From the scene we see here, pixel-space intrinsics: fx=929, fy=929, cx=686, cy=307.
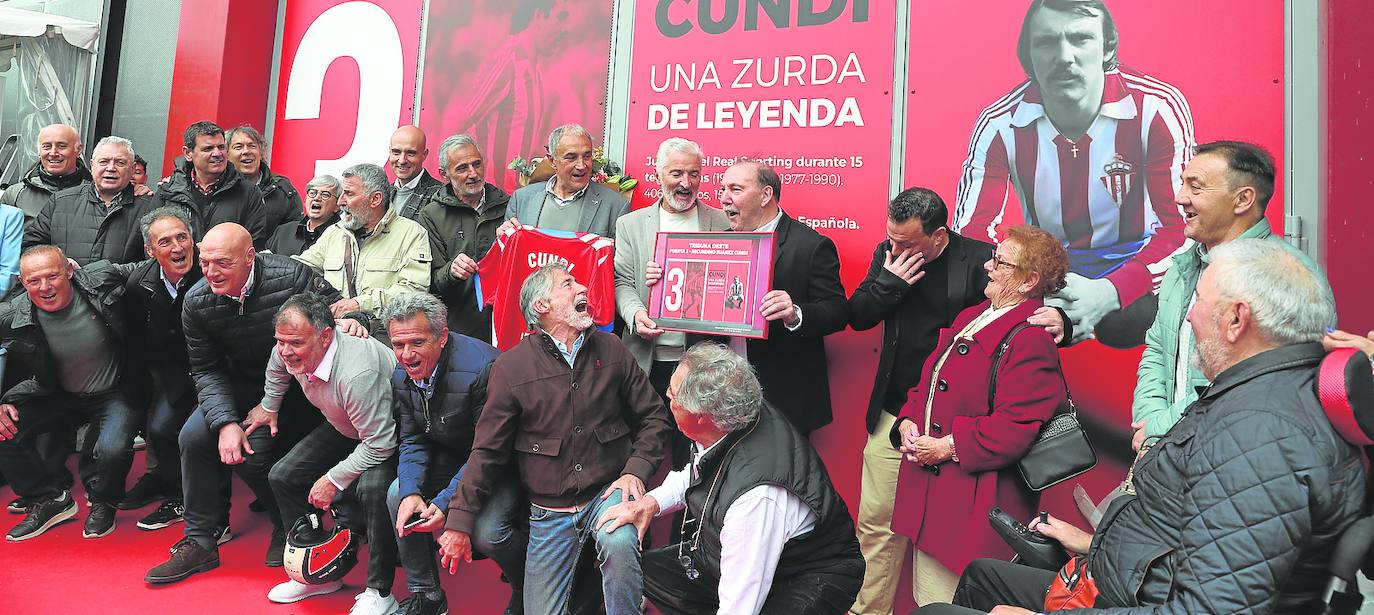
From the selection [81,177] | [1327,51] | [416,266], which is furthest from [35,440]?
[1327,51]

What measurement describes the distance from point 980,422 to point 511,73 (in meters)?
4.09

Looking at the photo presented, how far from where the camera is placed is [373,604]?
12.9ft

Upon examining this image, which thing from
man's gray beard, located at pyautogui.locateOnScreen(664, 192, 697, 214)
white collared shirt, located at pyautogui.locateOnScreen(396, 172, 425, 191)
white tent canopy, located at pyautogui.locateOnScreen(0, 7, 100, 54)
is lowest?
man's gray beard, located at pyautogui.locateOnScreen(664, 192, 697, 214)

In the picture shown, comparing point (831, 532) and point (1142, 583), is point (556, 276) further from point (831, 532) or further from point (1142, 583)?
point (1142, 583)

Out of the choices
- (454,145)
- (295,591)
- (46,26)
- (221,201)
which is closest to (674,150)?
(454,145)

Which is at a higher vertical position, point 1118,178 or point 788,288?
point 1118,178

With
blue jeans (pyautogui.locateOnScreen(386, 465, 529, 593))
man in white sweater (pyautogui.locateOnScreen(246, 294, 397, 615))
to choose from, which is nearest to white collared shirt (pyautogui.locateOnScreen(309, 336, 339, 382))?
man in white sweater (pyautogui.locateOnScreen(246, 294, 397, 615))

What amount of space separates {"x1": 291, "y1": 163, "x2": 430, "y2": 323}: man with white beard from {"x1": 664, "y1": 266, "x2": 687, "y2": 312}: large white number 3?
57.7 inches

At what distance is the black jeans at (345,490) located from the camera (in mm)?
3975

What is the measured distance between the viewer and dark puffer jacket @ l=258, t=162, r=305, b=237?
573 centimetres

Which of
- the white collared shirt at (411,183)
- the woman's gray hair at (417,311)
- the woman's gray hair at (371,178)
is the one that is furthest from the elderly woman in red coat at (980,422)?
the white collared shirt at (411,183)

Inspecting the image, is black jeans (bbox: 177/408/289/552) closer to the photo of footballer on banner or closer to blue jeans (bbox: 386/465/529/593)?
blue jeans (bbox: 386/465/529/593)

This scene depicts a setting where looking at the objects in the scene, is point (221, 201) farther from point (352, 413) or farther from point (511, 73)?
point (352, 413)

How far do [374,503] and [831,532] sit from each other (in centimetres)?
212
